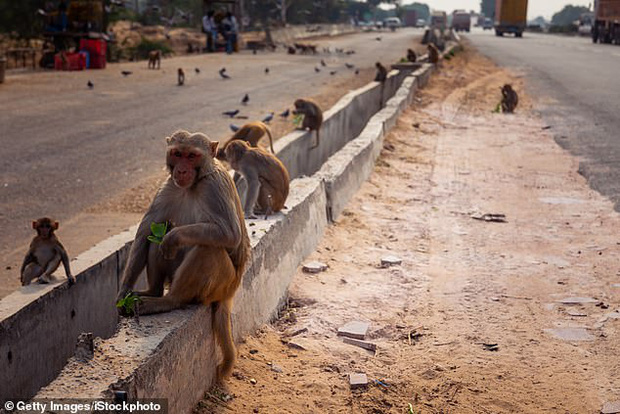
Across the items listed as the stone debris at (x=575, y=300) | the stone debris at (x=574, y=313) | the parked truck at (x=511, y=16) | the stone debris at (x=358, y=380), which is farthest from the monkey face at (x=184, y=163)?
the parked truck at (x=511, y=16)

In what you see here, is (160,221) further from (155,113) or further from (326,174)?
(155,113)

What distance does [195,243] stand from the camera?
13.8 feet

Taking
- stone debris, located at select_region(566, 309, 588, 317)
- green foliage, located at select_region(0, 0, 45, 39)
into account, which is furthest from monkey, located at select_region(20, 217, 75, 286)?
green foliage, located at select_region(0, 0, 45, 39)

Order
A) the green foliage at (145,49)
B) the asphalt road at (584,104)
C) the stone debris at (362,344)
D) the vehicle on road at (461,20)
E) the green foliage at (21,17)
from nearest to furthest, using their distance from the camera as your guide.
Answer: the stone debris at (362,344)
the asphalt road at (584,104)
the green foliage at (21,17)
the green foliage at (145,49)
the vehicle on road at (461,20)

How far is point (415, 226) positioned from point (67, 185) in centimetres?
448

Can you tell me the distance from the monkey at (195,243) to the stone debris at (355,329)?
1.24 meters

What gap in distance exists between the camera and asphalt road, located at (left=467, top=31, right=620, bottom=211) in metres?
11.8

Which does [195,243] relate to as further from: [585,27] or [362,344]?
[585,27]

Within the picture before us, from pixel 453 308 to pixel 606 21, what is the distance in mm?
50586

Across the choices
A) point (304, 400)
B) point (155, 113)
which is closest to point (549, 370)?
point (304, 400)

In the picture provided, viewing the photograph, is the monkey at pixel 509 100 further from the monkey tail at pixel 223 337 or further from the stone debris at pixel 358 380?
the monkey tail at pixel 223 337

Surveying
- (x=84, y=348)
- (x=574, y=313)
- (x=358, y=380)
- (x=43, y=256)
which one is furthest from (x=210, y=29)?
(x=84, y=348)

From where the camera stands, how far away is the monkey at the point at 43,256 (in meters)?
5.95

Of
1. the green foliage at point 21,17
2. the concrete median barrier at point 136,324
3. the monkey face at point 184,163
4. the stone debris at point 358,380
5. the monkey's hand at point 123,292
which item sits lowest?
the stone debris at point 358,380
